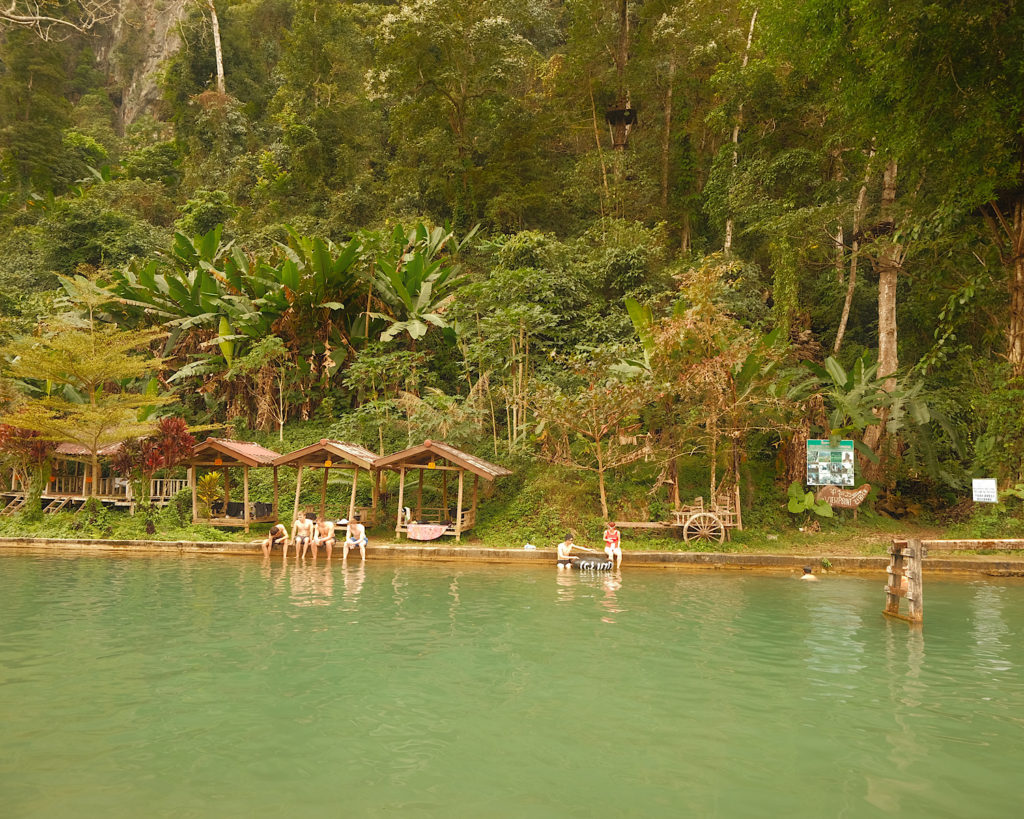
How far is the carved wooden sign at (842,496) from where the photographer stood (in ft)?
54.3

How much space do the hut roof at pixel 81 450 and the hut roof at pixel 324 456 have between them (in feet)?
18.2

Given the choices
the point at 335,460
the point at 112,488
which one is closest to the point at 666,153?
the point at 335,460

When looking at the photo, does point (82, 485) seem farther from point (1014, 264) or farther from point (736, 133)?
point (1014, 264)

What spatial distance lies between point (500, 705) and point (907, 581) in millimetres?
6385

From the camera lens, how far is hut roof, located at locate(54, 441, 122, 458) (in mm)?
18969

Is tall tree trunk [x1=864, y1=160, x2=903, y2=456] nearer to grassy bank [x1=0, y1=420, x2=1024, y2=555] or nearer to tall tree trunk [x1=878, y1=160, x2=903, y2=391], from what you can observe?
tall tree trunk [x1=878, y1=160, x2=903, y2=391]

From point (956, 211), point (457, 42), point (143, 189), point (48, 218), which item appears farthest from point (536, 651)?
point (143, 189)

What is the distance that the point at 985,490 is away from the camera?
15.4 metres

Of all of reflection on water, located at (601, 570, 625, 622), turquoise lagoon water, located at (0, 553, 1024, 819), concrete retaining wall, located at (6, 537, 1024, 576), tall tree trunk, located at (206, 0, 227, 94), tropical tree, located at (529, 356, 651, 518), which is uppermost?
tall tree trunk, located at (206, 0, 227, 94)

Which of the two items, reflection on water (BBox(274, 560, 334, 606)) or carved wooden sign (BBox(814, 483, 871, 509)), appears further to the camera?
carved wooden sign (BBox(814, 483, 871, 509))

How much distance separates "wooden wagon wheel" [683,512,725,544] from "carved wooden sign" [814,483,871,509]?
288 centimetres

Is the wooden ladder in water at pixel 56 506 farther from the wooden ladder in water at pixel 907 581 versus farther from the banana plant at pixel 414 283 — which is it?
the wooden ladder in water at pixel 907 581

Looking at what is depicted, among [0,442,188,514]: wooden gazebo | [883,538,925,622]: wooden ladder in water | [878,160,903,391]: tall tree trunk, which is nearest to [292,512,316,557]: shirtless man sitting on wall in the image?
[0,442,188,514]: wooden gazebo

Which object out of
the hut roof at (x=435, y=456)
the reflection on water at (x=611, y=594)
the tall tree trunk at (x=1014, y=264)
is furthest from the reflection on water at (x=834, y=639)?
the tall tree trunk at (x=1014, y=264)
